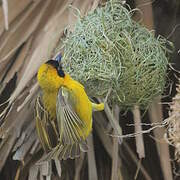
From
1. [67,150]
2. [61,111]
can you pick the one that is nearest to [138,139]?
[67,150]

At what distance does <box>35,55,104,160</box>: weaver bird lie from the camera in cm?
209

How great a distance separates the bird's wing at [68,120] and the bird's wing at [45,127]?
6 centimetres

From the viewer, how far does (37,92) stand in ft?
7.77

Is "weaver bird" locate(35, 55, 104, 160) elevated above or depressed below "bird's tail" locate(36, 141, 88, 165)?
above

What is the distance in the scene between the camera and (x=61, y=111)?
2.10m

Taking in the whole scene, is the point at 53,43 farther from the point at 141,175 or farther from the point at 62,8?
the point at 141,175

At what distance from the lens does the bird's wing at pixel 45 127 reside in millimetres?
2201

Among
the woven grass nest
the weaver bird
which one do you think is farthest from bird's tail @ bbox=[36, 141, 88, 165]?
the woven grass nest

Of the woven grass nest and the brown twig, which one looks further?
the brown twig

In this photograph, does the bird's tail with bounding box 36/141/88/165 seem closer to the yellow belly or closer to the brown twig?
the yellow belly

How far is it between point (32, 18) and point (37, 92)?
0.29 metres

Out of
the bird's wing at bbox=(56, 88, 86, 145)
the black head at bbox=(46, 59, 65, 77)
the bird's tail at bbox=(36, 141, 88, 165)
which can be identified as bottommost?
the bird's tail at bbox=(36, 141, 88, 165)

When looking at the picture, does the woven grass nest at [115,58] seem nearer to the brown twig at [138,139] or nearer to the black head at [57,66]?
the black head at [57,66]

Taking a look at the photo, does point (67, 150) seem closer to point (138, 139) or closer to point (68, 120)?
point (68, 120)
